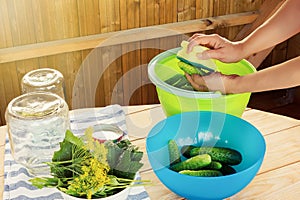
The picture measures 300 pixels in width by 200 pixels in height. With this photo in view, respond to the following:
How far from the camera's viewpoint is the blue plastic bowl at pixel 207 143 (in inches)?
46.6

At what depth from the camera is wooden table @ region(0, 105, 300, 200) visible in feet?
4.30

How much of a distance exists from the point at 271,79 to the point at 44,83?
685mm

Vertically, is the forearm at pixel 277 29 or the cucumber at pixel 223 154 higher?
the forearm at pixel 277 29

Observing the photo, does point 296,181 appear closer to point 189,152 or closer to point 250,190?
point 250,190

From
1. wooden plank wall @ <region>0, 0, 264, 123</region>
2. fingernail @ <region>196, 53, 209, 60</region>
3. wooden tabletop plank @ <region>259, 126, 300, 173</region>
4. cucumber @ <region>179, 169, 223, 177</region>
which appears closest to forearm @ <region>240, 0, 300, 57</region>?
fingernail @ <region>196, 53, 209, 60</region>

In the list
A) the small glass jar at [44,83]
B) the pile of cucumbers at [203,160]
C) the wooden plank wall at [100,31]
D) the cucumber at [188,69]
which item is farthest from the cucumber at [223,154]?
the wooden plank wall at [100,31]

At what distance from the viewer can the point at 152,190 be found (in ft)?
4.34

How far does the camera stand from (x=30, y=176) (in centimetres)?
135

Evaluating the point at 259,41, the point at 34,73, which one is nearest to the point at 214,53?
the point at 259,41

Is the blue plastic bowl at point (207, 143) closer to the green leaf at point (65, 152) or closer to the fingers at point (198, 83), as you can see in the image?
the fingers at point (198, 83)

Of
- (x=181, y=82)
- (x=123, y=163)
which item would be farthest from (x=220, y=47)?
(x=123, y=163)

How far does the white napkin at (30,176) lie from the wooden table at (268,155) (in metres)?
0.02

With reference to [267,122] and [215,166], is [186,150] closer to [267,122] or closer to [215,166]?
[215,166]

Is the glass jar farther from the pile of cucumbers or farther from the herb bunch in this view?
the pile of cucumbers
